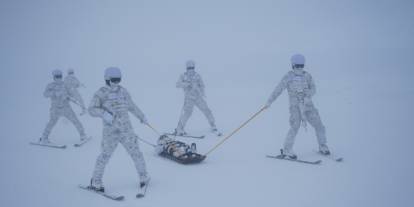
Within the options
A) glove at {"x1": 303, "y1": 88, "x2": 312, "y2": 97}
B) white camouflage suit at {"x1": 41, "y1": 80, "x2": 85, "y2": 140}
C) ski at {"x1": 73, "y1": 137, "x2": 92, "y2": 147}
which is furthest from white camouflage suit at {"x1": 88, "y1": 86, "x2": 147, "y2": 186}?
white camouflage suit at {"x1": 41, "y1": 80, "x2": 85, "y2": 140}

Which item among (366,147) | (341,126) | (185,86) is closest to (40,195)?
(185,86)

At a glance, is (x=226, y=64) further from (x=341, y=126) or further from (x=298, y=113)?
(x=298, y=113)

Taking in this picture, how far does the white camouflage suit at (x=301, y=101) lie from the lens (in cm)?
956

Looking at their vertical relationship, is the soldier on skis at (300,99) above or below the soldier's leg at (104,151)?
above

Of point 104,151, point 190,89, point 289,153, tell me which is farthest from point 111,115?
point 190,89

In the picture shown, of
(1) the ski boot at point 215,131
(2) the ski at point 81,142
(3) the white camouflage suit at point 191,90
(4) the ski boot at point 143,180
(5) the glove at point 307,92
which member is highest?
(3) the white camouflage suit at point 191,90

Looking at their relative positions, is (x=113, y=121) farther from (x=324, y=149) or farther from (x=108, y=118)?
(x=324, y=149)

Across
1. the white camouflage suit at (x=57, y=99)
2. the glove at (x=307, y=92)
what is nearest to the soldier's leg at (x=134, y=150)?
the glove at (x=307, y=92)

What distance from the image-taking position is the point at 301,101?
31.5 feet

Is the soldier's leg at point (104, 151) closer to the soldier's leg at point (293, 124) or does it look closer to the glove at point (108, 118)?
the glove at point (108, 118)

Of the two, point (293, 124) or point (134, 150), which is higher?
point (293, 124)

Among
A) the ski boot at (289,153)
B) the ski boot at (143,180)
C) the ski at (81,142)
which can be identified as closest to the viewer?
the ski boot at (143,180)

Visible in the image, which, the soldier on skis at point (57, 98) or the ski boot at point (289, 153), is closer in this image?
the ski boot at point (289, 153)

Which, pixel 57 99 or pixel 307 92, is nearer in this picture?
pixel 307 92
